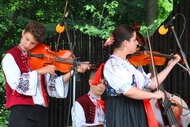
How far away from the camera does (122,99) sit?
3113 millimetres

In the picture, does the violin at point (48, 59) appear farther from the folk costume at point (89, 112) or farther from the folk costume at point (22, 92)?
the folk costume at point (89, 112)

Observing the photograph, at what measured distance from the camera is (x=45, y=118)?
360cm

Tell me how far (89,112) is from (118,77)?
4.68 feet

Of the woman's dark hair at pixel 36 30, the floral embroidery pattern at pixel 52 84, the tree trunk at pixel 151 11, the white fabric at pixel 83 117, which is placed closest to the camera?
the woman's dark hair at pixel 36 30

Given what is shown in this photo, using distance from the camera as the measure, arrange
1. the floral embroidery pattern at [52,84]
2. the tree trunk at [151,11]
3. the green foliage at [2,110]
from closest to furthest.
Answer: the floral embroidery pattern at [52,84] → the green foliage at [2,110] → the tree trunk at [151,11]

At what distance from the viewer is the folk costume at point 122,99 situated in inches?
118

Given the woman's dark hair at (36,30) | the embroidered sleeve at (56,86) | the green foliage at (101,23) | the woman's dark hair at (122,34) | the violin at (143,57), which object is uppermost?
the green foliage at (101,23)

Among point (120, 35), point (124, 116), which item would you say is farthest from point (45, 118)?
point (120, 35)

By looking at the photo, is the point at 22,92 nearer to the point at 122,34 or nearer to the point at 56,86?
the point at 56,86

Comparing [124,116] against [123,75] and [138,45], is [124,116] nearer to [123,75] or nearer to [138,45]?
[123,75]

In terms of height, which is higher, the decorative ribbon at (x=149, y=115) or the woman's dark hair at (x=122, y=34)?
the woman's dark hair at (x=122, y=34)

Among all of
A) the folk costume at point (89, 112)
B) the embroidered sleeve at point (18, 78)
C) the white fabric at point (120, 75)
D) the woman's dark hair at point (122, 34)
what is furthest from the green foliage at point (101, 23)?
the white fabric at point (120, 75)

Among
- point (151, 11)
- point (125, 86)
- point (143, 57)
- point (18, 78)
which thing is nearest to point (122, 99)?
point (125, 86)

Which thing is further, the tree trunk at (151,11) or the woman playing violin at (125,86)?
the tree trunk at (151,11)
